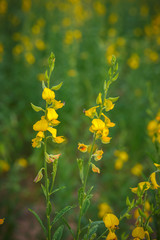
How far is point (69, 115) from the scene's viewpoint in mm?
3000

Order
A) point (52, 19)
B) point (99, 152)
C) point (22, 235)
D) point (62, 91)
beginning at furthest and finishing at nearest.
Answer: point (52, 19) < point (62, 91) < point (22, 235) < point (99, 152)

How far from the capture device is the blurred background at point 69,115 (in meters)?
2.32

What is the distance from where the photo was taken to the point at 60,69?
353 cm

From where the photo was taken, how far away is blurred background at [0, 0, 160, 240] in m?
2.32

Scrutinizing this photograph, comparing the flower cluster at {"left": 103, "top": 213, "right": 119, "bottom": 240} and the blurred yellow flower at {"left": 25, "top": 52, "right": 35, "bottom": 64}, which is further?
the blurred yellow flower at {"left": 25, "top": 52, "right": 35, "bottom": 64}

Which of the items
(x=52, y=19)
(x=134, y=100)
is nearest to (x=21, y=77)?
(x=134, y=100)

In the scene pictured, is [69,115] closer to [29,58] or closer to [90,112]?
[29,58]

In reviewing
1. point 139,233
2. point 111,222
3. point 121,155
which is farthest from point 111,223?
point 121,155

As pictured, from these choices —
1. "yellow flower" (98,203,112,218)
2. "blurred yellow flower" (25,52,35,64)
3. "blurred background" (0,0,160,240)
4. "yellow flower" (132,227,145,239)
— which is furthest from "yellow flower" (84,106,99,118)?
"blurred yellow flower" (25,52,35,64)

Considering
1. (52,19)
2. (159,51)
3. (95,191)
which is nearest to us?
(95,191)

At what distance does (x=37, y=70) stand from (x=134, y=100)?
5.65 ft

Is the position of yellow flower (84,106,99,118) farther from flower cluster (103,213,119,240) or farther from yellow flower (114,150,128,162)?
yellow flower (114,150,128,162)

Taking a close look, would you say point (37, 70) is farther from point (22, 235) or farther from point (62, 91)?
point (22, 235)

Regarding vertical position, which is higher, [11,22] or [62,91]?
[11,22]
